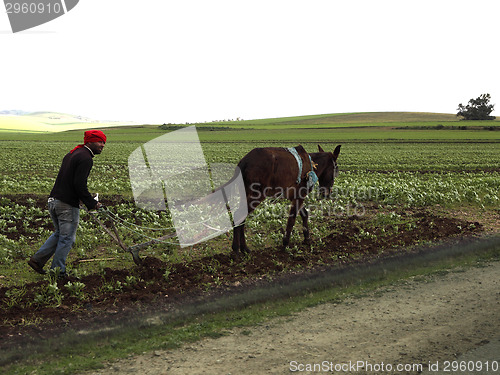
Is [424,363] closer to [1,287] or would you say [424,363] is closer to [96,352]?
[96,352]

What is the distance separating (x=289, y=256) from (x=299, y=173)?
2141 mm

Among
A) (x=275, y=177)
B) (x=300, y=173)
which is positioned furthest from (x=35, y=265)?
(x=300, y=173)

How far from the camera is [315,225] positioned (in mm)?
13484

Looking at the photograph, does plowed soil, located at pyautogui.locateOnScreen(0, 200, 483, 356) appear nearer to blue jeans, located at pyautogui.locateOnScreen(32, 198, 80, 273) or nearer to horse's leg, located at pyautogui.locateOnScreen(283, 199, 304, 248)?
horse's leg, located at pyautogui.locateOnScreen(283, 199, 304, 248)

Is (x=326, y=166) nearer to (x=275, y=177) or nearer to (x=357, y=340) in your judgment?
(x=275, y=177)

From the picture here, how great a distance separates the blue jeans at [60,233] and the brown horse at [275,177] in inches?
145

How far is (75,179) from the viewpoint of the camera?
310 inches

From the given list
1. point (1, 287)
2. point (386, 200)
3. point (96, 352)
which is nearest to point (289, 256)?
point (96, 352)

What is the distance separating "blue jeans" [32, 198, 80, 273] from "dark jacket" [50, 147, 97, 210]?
16cm

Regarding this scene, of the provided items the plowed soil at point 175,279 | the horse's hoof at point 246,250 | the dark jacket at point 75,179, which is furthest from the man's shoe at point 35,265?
the horse's hoof at point 246,250

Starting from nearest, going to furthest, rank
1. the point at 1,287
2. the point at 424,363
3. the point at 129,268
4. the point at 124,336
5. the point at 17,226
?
the point at 424,363
the point at 124,336
the point at 1,287
the point at 129,268
the point at 17,226

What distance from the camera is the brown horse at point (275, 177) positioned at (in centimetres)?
993

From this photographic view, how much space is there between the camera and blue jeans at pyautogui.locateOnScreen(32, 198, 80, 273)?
8036 millimetres

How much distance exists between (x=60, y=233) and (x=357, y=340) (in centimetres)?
577
